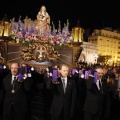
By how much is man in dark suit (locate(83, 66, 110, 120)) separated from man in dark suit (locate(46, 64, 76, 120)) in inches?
21.1

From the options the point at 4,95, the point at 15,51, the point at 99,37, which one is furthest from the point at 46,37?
the point at 99,37

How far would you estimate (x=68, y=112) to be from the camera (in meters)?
4.68

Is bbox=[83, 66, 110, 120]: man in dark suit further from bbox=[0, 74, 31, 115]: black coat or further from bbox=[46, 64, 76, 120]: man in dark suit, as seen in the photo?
bbox=[0, 74, 31, 115]: black coat

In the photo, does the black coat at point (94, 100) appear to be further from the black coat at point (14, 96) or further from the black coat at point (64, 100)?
the black coat at point (14, 96)

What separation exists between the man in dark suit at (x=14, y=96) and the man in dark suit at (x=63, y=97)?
2.48ft

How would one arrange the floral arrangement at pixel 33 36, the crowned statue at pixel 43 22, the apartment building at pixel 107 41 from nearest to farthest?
the floral arrangement at pixel 33 36 < the crowned statue at pixel 43 22 < the apartment building at pixel 107 41

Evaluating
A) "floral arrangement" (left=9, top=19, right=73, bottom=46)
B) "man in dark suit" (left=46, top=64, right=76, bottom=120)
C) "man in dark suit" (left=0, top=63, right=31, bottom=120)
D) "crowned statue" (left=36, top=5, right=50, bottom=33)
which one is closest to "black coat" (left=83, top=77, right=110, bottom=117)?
"man in dark suit" (left=46, top=64, right=76, bottom=120)

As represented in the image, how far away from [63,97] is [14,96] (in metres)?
1.16

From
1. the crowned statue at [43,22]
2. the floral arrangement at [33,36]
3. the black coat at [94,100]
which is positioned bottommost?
the black coat at [94,100]

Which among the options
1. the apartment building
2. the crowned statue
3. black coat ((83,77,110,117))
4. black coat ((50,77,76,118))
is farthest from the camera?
the apartment building

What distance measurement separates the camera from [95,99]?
16.4 ft

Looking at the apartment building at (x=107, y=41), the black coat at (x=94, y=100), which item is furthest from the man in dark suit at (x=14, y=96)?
the apartment building at (x=107, y=41)

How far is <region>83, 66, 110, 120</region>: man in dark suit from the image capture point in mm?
4973

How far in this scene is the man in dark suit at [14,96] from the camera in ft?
15.5
